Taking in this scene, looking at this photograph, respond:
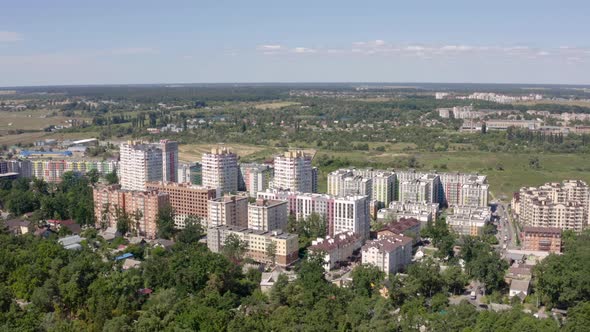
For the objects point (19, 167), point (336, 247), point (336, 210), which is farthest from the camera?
point (19, 167)

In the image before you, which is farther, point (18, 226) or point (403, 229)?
point (18, 226)

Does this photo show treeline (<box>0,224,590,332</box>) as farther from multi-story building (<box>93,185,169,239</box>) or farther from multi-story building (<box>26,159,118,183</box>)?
multi-story building (<box>26,159,118,183</box>)

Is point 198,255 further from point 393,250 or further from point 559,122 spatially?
point 559,122

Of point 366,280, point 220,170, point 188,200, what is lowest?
point 366,280

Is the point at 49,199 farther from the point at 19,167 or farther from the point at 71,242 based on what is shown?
the point at 19,167

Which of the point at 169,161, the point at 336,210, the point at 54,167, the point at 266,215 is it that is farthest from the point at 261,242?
the point at 54,167

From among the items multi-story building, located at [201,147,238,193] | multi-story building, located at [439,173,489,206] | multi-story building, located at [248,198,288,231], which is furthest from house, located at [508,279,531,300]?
multi-story building, located at [201,147,238,193]

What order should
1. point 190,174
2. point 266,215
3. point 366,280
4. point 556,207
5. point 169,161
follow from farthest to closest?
point 190,174 < point 169,161 < point 556,207 < point 266,215 < point 366,280

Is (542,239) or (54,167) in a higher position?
(54,167)
